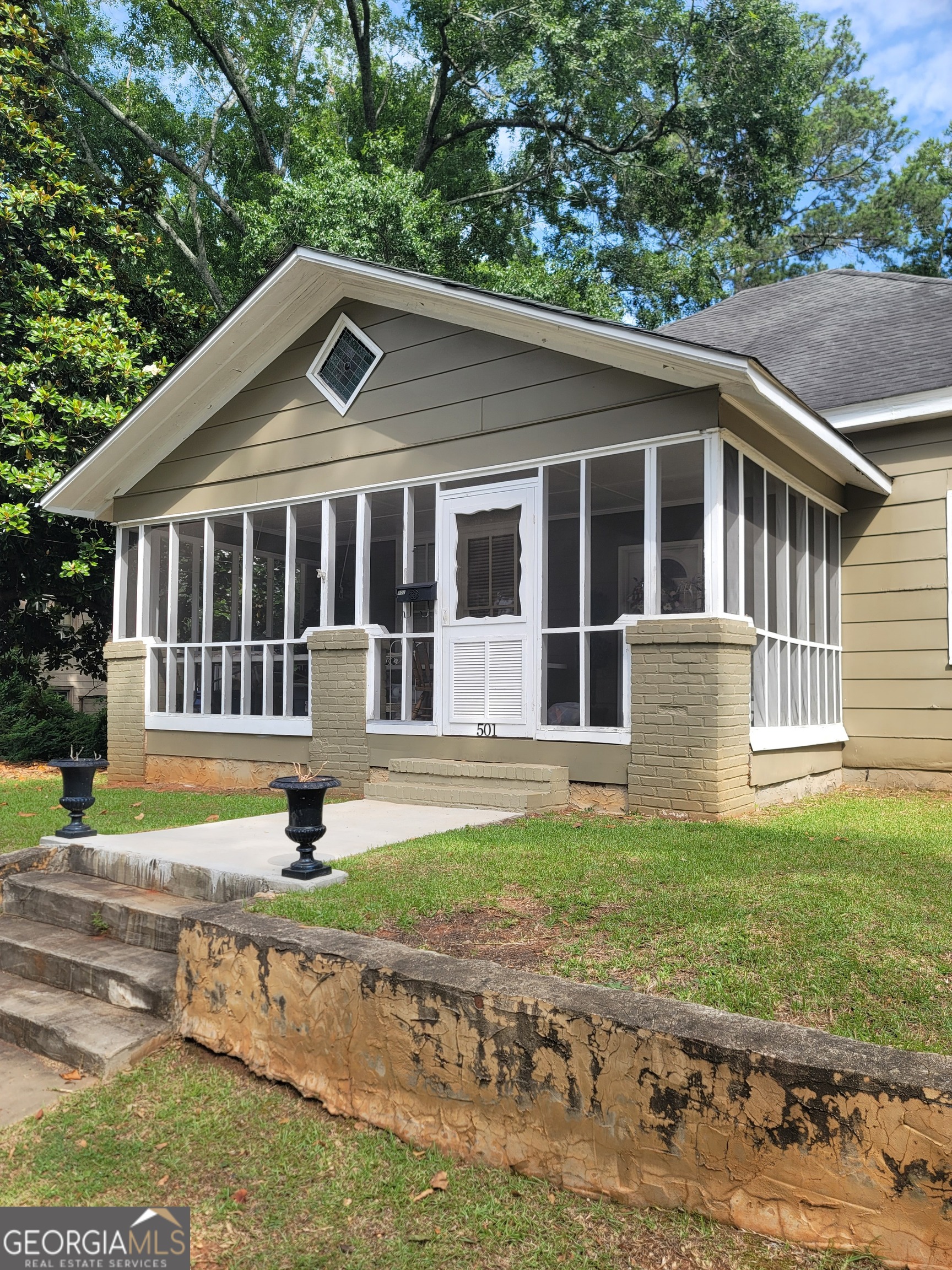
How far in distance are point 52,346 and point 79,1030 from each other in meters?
10.1

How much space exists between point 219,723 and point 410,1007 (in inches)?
276

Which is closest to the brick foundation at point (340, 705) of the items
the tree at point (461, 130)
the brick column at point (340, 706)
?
the brick column at point (340, 706)

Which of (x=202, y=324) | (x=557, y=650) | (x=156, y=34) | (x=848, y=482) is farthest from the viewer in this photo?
(x=156, y=34)

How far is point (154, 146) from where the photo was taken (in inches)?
836

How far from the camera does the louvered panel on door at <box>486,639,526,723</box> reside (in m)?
7.52

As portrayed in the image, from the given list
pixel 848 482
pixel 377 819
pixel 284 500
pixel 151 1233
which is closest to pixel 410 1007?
pixel 151 1233

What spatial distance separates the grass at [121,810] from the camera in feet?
21.8

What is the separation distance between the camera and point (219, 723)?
960 cm

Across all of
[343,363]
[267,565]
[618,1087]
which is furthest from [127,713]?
[618,1087]

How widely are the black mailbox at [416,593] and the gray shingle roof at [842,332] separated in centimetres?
309

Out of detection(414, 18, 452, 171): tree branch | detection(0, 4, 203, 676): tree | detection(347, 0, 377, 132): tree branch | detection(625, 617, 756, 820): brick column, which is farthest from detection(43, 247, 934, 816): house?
detection(347, 0, 377, 132): tree branch

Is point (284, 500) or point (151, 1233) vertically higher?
point (284, 500)

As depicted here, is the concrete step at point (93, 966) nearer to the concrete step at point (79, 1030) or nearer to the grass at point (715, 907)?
the concrete step at point (79, 1030)

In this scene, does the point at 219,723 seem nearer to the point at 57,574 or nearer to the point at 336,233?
the point at 57,574
